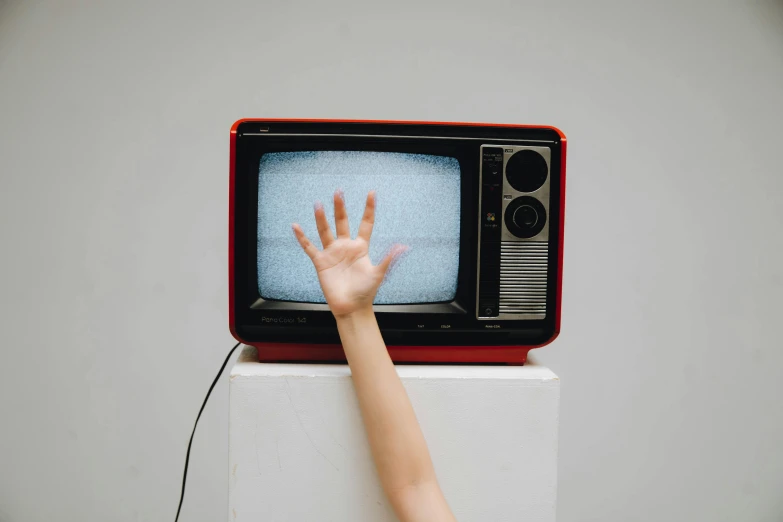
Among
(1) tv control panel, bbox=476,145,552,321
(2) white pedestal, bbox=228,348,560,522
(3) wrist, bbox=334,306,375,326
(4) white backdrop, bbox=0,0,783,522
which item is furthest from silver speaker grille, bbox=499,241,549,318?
(4) white backdrop, bbox=0,0,783,522

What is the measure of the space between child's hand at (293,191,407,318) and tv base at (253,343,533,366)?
0.38ft

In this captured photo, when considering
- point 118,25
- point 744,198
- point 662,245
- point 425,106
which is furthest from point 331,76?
point 744,198

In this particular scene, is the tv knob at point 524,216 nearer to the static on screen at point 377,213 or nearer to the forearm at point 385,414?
the static on screen at point 377,213

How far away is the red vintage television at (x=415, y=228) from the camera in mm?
665

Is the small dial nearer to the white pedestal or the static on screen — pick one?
the static on screen

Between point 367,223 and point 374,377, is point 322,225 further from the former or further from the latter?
point 374,377

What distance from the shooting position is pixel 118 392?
129 cm

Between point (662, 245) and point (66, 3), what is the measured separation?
175 centimetres

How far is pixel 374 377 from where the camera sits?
0.59 m

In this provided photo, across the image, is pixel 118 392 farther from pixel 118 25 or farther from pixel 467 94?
pixel 467 94

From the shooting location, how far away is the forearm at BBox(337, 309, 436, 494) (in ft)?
1.90

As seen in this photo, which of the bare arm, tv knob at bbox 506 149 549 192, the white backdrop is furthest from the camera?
the white backdrop

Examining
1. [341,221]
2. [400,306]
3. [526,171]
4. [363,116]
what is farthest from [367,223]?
[363,116]

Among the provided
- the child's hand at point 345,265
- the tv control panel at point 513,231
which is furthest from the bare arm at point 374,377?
the tv control panel at point 513,231
